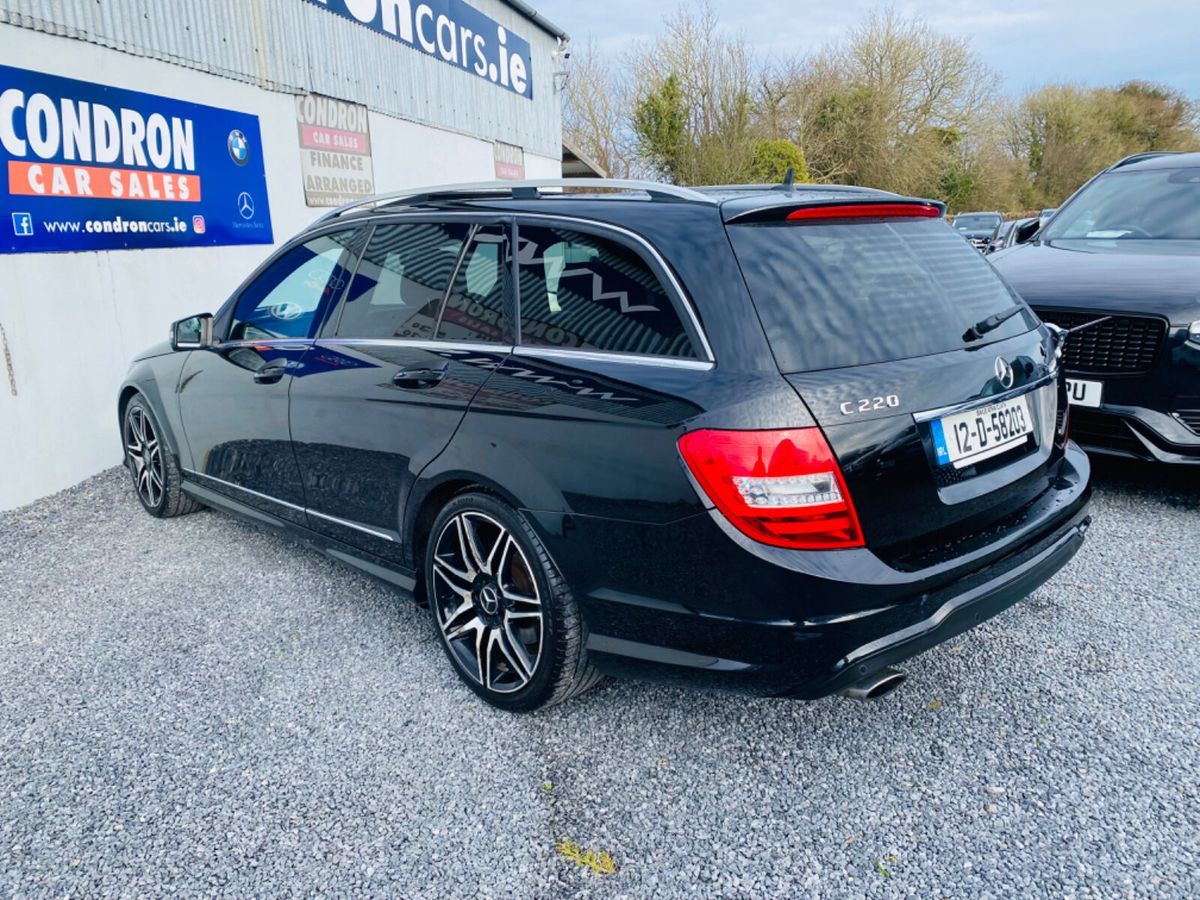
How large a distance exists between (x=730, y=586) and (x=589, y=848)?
0.78 meters

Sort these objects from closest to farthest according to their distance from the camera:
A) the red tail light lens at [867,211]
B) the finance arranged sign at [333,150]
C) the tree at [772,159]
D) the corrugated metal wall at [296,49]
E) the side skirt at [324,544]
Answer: the red tail light lens at [867,211] → the side skirt at [324,544] → the corrugated metal wall at [296,49] → the finance arranged sign at [333,150] → the tree at [772,159]

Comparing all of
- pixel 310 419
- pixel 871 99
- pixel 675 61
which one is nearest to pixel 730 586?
pixel 310 419

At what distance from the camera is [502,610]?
8.96 feet

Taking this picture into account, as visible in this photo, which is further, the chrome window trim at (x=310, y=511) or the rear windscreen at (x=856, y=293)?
the chrome window trim at (x=310, y=511)

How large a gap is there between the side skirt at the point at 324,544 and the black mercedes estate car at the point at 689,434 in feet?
0.08

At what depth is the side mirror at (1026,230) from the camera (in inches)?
244

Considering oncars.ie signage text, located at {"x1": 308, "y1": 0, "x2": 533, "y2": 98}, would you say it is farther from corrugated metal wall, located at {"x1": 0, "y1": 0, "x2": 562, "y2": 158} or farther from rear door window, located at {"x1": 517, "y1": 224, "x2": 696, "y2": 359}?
rear door window, located at {"x1": 517, "y1": 224, "x2": 696, "y2": 359}

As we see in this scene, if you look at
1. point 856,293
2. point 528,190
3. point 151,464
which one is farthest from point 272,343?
point 856,293

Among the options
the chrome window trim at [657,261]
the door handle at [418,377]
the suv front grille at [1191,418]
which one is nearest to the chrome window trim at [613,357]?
the chrome window trim at [657,261]

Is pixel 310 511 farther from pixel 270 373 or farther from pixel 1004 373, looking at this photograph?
pixel 1004 373

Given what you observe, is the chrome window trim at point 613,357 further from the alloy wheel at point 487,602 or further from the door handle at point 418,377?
the alloy wheel at point 487,602

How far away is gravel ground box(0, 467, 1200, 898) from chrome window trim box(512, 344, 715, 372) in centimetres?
120

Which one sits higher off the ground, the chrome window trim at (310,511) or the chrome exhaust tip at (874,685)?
the chrome window trim at (310,511)

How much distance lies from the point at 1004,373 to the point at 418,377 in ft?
6.20
